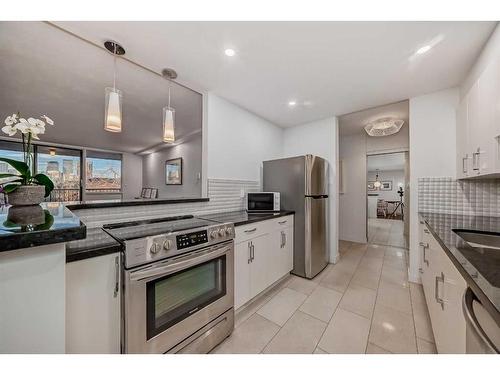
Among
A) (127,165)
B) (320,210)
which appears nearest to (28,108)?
(127,165)

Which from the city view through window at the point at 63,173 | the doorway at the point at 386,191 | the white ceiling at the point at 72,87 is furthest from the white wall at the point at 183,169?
the doorway at the point at 386,191

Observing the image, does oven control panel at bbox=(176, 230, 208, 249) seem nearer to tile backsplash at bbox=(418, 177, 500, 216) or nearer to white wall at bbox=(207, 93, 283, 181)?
white wall at bbox=(207, 93, 283, 181)

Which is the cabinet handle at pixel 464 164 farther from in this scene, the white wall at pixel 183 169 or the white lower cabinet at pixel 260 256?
the white wall at pixel 183 169

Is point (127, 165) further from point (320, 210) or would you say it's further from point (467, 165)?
point (467, 165)

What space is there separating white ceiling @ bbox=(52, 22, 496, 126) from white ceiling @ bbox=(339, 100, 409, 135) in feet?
1.70

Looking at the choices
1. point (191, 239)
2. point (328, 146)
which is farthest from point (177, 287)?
point (328, 146)

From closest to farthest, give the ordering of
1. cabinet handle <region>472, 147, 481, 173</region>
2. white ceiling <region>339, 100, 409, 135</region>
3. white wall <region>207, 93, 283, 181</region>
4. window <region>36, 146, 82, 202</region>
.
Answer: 1. cabinet handle <region>472, 147, 481, 173</region>
2. white wall <region>207, 93, 283, 181</region>
3. white ceiling <region>339, 100, 409, 135</region>
4. window <region>36, 146, 82, 202</region>

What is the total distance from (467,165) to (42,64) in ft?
13.2

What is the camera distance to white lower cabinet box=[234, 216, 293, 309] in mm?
1716

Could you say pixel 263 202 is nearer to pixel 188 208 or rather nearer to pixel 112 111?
pixel 188 208

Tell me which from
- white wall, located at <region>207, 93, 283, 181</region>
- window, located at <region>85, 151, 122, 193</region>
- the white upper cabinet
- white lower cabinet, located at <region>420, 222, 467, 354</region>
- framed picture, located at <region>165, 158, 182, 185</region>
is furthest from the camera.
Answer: window, located at <region>85, 151, 122, 193</region>

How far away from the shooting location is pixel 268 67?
1763 millimetres

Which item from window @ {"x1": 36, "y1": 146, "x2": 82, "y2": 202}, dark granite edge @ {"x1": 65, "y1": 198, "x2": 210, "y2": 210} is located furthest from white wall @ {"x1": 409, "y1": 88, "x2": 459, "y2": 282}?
window @ {"x1": 36, "y1": 146, "x2": 82, "y2": 202}

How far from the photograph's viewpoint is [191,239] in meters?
1.23
